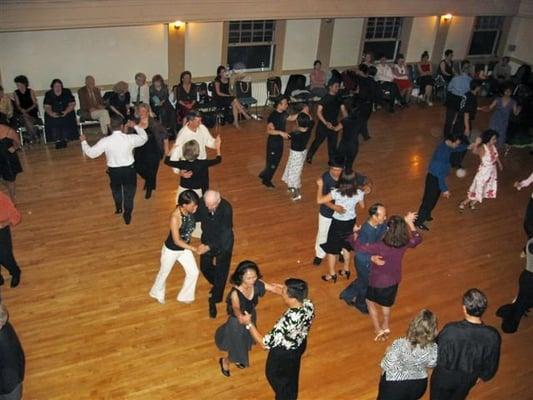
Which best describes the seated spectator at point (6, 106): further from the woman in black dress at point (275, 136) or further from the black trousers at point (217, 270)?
the black trousers at point (217, 270)

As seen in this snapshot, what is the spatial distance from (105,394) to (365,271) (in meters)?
2.84

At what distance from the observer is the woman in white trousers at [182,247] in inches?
213

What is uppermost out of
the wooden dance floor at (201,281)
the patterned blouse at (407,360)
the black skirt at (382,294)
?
the patterned blouse at (407,360)

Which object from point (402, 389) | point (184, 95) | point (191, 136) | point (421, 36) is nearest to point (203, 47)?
point (184, 95)

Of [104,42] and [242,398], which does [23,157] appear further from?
[242,398]

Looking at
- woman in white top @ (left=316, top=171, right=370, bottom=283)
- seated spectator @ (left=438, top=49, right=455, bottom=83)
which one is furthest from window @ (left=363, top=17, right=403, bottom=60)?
woman in white top @ (left=316, top=171, right=370, bottom=283)

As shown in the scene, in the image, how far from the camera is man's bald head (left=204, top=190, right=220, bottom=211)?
5422 millimetres

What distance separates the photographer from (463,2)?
45.8 feet

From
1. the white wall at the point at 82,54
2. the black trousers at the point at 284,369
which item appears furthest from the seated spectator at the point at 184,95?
the black trousers at the point at 284,369

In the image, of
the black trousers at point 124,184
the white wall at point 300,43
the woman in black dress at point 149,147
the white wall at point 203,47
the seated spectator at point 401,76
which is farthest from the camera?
the seated spectator at point 401,76

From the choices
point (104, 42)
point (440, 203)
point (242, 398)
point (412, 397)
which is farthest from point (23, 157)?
point (412, 397)

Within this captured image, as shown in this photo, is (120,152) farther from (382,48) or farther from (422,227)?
(382,48)

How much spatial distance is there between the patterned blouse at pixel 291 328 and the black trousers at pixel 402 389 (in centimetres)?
84

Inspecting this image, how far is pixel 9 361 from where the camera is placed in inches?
170
